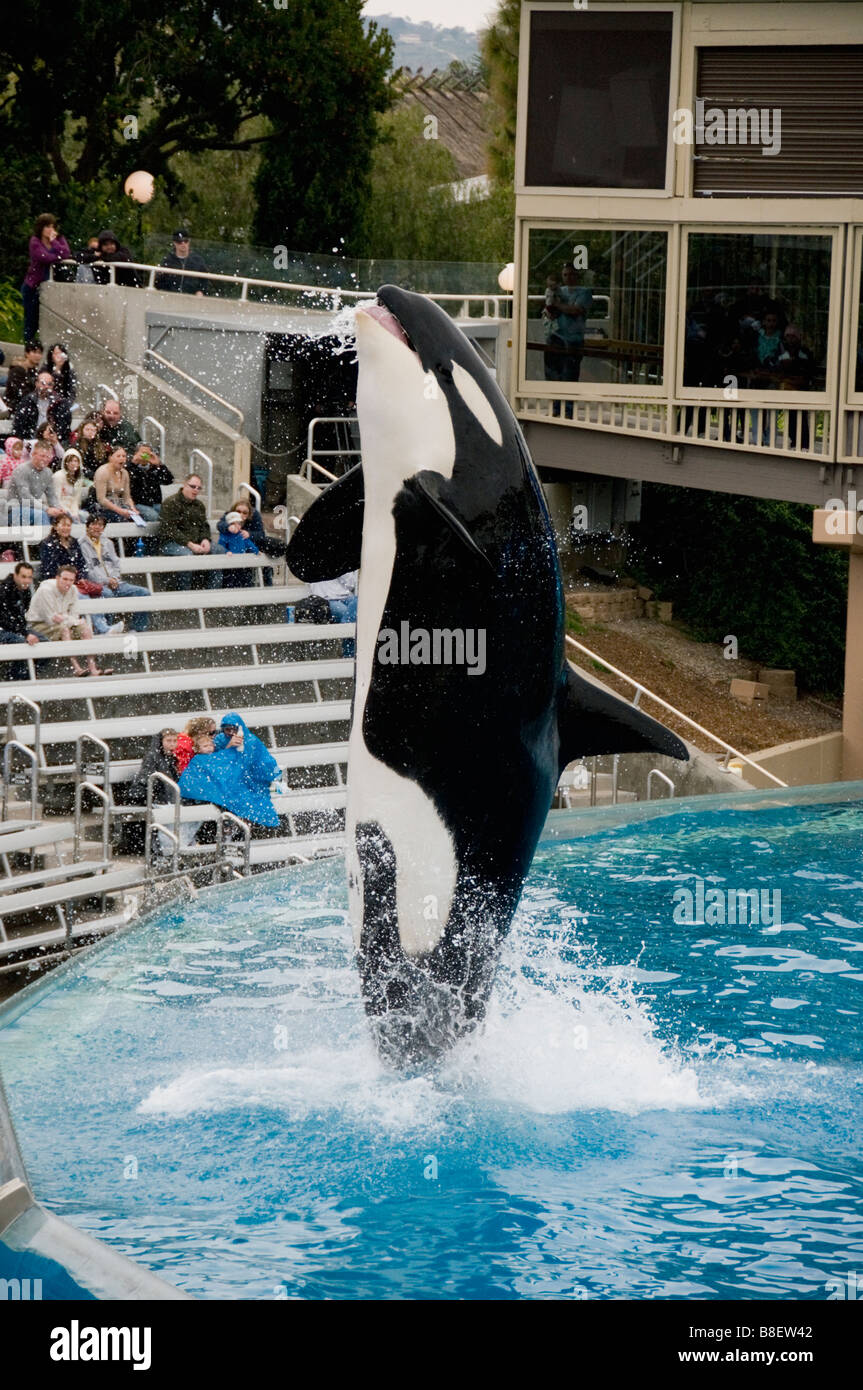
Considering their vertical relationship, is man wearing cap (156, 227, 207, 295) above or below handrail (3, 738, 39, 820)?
above

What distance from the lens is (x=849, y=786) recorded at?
44.2 feet

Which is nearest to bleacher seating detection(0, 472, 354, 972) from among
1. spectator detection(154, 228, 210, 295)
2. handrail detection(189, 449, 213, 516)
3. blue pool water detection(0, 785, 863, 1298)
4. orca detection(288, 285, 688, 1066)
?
handrail detection(189, 449, 213, 516)

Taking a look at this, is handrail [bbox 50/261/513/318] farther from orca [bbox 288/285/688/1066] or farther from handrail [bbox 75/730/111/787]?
orca [bbox 288/285/688/1066]

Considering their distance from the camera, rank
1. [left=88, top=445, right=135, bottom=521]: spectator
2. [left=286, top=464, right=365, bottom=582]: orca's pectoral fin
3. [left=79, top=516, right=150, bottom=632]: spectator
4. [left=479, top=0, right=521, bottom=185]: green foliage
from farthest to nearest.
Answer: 1. [left=479, top=0, right=521, bottom=185]: green foliage
2. [left=88, top=445, right=135, bottom=521]: spectator
3. [left=79, top=516, right=150, bottom=632]: spectator
4. [left=286, top=464, right=365, bottom=582]: orca's pectoral fin

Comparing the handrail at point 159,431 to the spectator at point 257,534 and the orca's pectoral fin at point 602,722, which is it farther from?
the orca's pectoral fin at point 602,722

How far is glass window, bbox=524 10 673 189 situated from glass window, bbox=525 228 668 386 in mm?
661

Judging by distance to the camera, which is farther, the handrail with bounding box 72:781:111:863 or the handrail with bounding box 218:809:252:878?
the handrail with bounding box 218:809:252:878

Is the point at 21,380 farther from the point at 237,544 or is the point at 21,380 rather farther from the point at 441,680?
the point at 441,680

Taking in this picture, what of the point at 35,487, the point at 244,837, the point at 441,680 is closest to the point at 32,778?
the point at 244,837

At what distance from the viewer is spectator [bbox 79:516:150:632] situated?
47.2ft

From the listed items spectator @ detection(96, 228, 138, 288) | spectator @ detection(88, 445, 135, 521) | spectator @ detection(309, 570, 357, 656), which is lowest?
spectator @ detection(309, 570, 357, 656)

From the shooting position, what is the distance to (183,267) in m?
21.9

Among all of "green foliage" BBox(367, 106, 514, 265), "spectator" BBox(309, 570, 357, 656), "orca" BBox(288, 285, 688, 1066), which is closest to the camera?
"orca" BBox(288, 285, 688, 1066)
